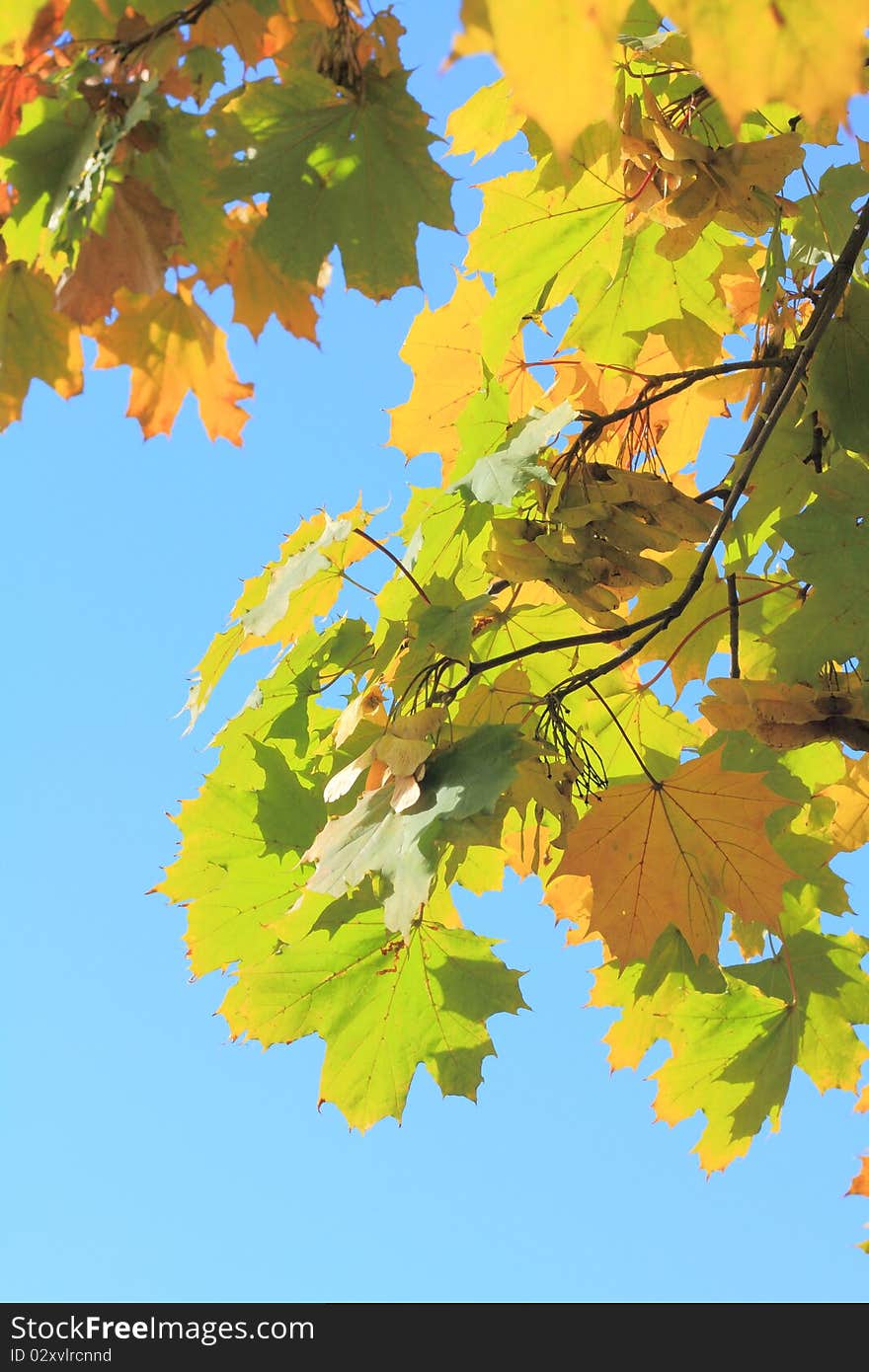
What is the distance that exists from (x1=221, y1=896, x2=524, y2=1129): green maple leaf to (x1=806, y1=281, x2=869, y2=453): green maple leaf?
1.06m

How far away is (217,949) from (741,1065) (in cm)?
114

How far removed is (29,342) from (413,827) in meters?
1.24

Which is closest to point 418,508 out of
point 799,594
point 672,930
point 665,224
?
point 665,224

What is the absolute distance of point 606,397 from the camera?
8.32 ft

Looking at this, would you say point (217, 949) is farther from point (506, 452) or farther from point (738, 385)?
point (738, 385)

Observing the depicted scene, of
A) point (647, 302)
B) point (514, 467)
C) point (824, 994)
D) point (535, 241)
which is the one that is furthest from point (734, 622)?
point (824, 994)

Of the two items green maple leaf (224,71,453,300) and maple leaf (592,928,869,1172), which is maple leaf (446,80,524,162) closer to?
green maple leaf (224,71,453,300)

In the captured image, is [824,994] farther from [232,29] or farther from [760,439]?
[232,29]

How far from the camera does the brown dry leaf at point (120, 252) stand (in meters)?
1.80

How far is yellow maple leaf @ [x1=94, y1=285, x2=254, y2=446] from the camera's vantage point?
2346mm

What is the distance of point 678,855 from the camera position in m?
1.93

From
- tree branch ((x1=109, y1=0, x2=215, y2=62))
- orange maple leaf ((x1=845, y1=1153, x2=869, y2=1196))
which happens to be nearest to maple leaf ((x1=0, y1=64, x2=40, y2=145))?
tree branch ((x1=109, y1=0, x2=215, y2=62))

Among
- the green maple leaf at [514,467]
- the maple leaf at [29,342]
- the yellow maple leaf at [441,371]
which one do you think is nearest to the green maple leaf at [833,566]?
the green maple leaf at [514,467]

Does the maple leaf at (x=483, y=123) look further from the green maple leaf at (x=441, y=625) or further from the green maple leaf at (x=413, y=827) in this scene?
the green maple leaf at (x=413, y=827)
